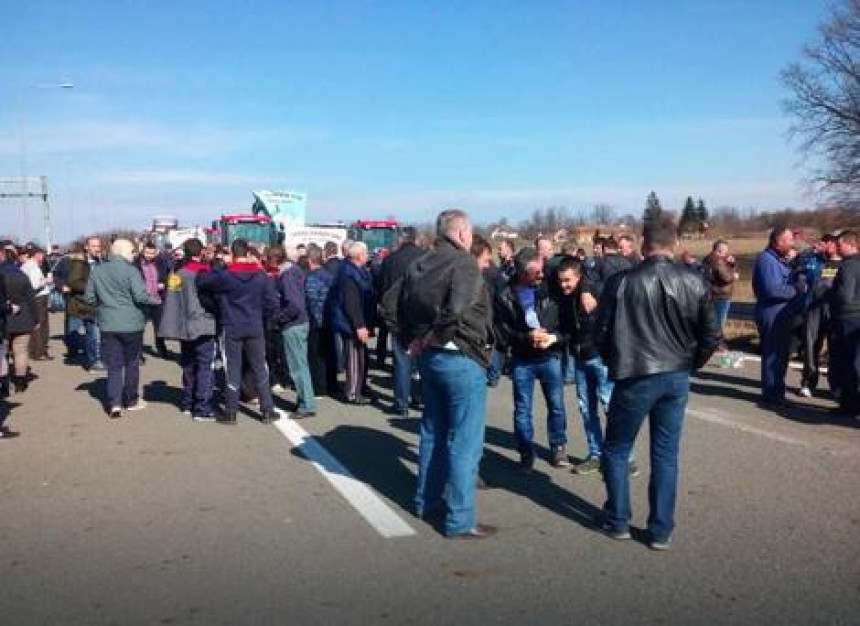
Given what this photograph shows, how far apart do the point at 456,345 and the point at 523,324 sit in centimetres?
153

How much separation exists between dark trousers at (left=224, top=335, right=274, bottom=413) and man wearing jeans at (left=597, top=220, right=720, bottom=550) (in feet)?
15.0

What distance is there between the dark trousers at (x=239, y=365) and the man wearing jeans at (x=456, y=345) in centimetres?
365

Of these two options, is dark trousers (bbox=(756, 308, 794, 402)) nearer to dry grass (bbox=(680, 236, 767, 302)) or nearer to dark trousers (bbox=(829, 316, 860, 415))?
dark trousers (bbox=(829, 316, 860, 415))

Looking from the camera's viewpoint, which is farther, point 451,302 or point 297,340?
point 297,340

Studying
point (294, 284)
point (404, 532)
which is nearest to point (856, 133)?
point (294, 284)

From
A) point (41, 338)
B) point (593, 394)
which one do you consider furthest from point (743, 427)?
point (41, 338)

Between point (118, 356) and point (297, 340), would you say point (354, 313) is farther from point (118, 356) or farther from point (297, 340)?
point (118, 356)

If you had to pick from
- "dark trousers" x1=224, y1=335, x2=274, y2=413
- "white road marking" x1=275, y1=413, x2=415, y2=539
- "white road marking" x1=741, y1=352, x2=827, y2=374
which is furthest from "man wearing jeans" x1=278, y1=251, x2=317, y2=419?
"white road marking" x1=741, y1=352, x2=827, y2=374

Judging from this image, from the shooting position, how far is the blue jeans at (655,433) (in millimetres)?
4895

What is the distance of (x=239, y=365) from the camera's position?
8.62 metres

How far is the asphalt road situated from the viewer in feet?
13.7

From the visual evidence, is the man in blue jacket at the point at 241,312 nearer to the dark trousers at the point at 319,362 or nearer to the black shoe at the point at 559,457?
the dark trousers at the point at 319,362

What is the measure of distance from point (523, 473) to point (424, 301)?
213 cm

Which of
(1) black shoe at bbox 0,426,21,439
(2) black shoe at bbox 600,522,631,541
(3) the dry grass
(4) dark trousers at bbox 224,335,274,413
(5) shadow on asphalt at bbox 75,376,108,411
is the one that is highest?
(4) dark trousers at bbox 224,335,274,413
